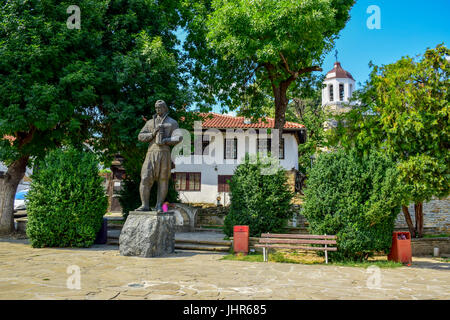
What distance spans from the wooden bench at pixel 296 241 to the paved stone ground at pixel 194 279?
0.51 meters

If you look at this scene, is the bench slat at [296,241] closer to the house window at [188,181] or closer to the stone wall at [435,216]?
the stone wall at [435,216]

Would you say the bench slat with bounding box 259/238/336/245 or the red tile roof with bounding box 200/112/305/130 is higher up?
the red tile roof with bounding box 200/112/305/130

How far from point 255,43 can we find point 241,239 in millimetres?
7530

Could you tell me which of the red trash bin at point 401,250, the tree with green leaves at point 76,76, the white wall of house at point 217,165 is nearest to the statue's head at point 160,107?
the tree with green leaves at point 76,76

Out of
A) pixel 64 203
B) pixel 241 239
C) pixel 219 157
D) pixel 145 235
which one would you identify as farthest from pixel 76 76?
pixel 219 157

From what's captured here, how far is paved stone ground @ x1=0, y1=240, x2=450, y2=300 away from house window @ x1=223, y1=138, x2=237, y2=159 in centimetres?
1700

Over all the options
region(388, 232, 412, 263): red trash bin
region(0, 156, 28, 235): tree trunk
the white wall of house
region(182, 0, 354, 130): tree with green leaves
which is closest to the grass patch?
region(388, 232, 412, 263): red trash bin

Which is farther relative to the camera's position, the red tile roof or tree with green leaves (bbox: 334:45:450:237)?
the red tile roof

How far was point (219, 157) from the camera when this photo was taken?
25.2 m

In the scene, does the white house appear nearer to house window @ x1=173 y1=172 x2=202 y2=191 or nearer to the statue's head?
house window @ x1=173 y1=172 x2=202 y2=191

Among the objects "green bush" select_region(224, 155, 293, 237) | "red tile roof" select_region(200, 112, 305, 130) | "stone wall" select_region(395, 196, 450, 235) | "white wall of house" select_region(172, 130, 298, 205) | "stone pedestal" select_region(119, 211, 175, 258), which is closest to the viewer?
"stone pedestal" select_region(119, 211, 175, 258)

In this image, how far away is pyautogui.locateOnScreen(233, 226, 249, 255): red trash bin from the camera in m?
8.84

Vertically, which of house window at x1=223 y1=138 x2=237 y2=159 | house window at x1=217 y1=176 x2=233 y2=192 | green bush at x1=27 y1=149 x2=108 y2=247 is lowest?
green bush at x1=27 y1=149 x2=108 y2=247

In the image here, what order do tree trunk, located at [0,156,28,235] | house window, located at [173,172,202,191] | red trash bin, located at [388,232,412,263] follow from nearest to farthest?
red trash bin, located at [388,232,412,263], tree trunk, located at [0,156,28,235], house window, located at [173,172,202,191]
